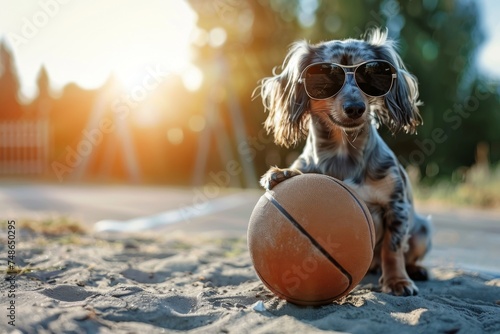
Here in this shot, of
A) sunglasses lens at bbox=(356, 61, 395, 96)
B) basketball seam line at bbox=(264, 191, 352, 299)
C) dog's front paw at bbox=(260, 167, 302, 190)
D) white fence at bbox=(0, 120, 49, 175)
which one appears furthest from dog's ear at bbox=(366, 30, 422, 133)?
white fence at bbox=(0, 120, 49, 175)

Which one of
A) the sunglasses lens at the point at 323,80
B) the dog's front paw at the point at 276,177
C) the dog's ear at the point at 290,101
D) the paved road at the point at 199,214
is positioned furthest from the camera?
the paved road at the point at 199,214

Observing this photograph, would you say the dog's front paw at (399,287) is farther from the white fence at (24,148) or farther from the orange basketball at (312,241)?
the white fence at (24,148)

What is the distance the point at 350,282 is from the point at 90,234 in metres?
4.20

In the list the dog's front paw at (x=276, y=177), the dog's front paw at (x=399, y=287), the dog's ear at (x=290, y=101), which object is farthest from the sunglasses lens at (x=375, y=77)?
the dog's front paw at (x=399, y=287)

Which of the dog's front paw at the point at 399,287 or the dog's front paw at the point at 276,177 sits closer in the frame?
the dog's front paw at the point at 276,177

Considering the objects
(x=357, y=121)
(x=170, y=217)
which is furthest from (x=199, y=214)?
(x=357, y=121)

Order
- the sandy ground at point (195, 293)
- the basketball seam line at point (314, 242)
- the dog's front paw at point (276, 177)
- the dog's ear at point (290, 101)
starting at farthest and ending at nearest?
1. the dog's ear at point (290, 101)
2. the dog's front paw at point (276, 177)
3. the basketball seam line at point (314, 242)
4. the sandy ground at point (195, 293)

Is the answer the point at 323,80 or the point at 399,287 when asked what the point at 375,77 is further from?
the point at 399,287

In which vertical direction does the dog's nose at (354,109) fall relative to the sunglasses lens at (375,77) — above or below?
below

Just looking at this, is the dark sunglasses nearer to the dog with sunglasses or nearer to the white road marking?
the dog with sunglasses

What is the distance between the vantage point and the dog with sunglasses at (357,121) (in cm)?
366

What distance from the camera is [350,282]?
10.4 ft

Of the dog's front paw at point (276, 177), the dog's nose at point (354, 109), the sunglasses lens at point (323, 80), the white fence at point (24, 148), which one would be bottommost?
the white fence at point (24, 148)

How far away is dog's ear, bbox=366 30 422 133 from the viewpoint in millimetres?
4031
